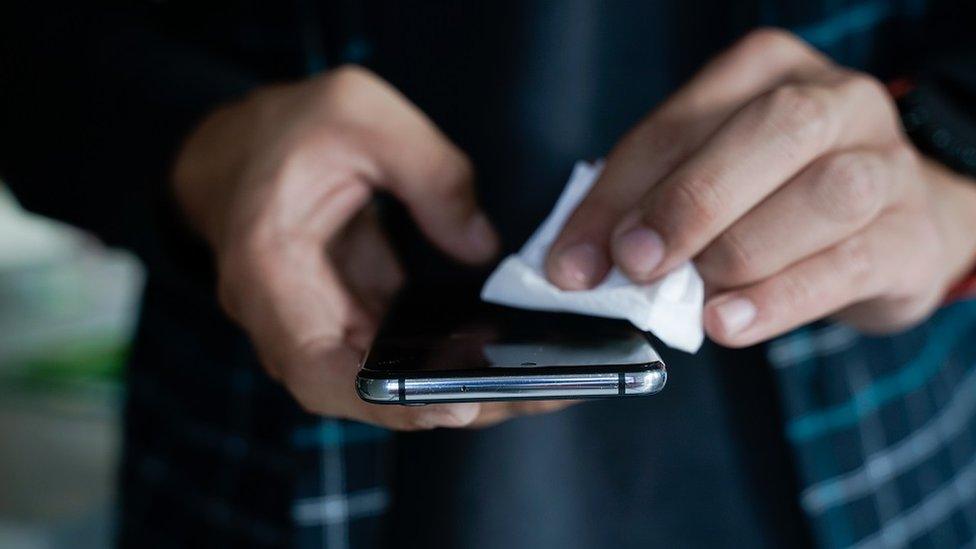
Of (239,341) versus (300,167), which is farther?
(239,341)

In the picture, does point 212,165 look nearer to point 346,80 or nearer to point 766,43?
point 346,80

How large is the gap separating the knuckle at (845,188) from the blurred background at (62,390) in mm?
567

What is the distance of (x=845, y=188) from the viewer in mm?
276

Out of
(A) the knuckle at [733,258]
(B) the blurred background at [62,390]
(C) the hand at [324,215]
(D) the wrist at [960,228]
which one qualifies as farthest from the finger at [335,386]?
(B) the blurred background at [62,390]

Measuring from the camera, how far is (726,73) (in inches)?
11.9

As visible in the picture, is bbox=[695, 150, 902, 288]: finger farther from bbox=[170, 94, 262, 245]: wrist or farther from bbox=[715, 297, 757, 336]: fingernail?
bbox=[170, 94, 262, 245]: wrist

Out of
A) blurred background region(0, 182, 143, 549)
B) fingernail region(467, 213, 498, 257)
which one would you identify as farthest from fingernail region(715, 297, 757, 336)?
blurred background region(0, 182, 143, 549)

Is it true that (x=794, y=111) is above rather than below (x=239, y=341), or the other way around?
above

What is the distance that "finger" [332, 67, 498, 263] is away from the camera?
0.33m

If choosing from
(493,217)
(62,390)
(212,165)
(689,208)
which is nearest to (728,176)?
(689,208)

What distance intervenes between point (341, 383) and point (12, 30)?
0.32 m

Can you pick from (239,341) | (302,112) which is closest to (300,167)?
(302,112)

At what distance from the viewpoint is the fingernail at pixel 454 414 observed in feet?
0.77

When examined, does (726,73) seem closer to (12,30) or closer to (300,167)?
(300,167)
